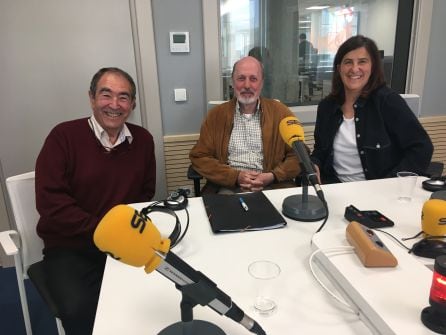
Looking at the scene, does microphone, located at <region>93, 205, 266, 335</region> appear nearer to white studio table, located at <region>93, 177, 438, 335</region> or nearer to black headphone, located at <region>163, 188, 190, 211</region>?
white studio table, located at <region>93, 177, 438, 335</region>

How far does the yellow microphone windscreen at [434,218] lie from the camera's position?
3.47 feet

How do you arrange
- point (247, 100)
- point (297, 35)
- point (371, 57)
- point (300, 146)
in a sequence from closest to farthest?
point (300, 146) < point (371, 57) < point (247, 100) < point (297, 35)

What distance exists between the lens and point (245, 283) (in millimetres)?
926

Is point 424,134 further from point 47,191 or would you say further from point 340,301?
point 47,191

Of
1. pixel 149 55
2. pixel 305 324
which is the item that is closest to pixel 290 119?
pixel 305 324

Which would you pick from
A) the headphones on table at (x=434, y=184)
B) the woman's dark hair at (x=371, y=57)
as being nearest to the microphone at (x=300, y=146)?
the headphones on table at (x=434, y=184)

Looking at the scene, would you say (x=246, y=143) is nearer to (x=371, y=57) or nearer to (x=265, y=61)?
(x=371, y=57)

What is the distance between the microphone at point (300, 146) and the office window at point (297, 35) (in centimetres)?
158

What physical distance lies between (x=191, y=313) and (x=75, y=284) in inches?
32.6

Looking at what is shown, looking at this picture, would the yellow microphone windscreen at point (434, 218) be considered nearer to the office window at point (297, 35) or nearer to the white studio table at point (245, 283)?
the white studio table at point (245, 283)

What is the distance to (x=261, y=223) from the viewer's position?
1.23 metres

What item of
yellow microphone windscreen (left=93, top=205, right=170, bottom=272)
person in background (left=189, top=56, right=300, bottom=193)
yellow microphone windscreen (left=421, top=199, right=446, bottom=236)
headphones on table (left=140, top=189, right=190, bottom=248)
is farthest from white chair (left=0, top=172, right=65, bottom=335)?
yellow microphone windscreen (left=421, top=199, right=446, bottom=236)

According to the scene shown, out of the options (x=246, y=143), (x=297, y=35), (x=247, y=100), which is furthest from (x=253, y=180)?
(x=297, y=35)

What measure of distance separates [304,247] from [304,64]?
2259mm
